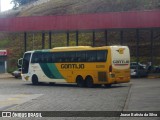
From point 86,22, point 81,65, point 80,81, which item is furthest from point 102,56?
point 86,22

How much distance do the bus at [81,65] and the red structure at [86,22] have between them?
9323mm

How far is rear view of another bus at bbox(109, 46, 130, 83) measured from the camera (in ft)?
85.9

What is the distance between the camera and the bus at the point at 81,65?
26.3 metres

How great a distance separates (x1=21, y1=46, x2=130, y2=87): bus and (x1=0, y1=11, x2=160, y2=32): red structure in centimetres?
932

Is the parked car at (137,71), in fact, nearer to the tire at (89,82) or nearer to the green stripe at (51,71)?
the green stripe at (51,71)

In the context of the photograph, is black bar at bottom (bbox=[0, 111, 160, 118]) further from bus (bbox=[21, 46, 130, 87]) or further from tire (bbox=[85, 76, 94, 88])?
tire (bbox=[85, 76, 94, 88])

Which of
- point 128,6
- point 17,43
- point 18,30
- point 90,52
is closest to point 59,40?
point 17,43

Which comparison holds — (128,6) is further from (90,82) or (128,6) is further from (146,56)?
(90,82)

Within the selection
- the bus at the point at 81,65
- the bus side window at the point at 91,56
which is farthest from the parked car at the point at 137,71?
the bus side window at the point at 91,56

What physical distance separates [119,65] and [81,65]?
2.69 meters

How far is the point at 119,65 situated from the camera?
2655cm

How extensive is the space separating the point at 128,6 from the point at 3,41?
2249 centimetres

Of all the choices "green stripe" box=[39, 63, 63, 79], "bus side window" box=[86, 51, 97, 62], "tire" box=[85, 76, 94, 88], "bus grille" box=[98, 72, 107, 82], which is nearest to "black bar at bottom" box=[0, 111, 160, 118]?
"bus grille" box=[98, 72, 107, 82]

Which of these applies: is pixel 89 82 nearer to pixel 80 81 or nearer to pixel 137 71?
pixel 80 81
